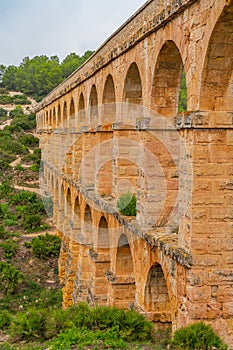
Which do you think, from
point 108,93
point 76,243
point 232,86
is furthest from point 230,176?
point 76,243

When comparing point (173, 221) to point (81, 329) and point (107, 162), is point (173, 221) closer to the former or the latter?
point (81, 329)

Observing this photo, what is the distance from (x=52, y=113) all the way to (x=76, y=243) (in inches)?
451

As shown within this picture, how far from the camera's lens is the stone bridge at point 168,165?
614 cm

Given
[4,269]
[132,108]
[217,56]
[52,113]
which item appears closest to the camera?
[217,56]

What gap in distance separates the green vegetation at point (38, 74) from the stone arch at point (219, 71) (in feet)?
153

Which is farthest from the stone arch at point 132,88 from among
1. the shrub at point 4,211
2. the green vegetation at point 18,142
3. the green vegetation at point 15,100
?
the green vegetation at point 15,100

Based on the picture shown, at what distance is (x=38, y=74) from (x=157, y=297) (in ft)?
167

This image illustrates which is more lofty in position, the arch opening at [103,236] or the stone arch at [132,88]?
the stone arch at [132,88]

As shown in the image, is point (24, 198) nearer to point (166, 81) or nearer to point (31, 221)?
point (31, 221)

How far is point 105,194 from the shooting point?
40.2 feet

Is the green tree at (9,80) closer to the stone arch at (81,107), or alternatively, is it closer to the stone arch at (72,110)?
the stone arch at (72,110)

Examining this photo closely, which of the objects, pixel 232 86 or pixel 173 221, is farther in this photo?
pixel 173 221

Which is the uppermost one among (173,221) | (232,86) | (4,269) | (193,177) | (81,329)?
(232,86)

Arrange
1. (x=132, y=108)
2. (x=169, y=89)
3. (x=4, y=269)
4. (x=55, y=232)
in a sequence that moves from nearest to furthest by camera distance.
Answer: (x=169, y=89) < (x=132, y=108) < (x=4, y=269) < (x=55, y=232)
